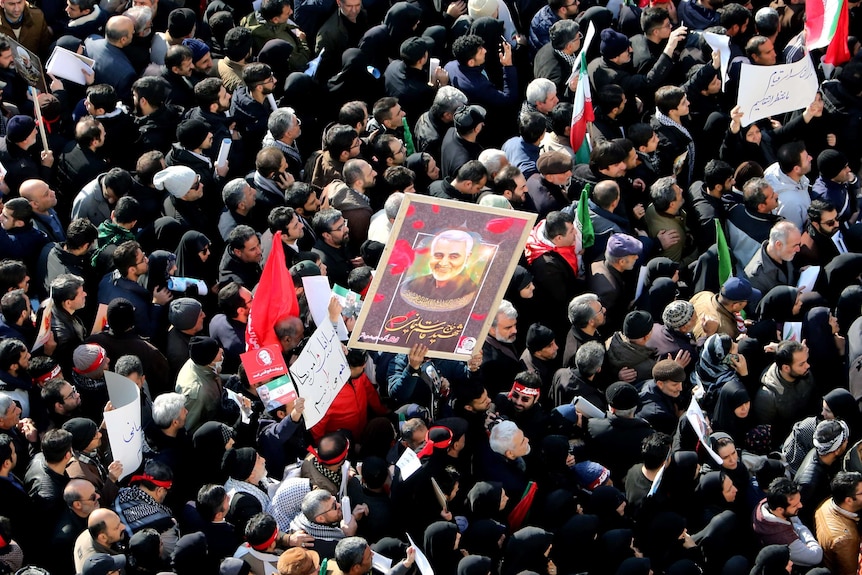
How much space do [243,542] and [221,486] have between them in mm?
378

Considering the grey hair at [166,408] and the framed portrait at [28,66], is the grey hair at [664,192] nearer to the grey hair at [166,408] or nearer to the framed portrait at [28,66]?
the grey hair at [166,408]

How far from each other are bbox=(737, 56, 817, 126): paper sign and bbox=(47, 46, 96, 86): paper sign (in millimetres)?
5611

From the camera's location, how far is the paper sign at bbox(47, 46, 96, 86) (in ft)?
43.4

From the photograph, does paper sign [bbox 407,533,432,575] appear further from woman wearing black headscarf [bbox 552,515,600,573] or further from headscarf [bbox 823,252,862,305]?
headscarf [bbox 823,252,862,305]

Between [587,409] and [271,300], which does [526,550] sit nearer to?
[587,409]

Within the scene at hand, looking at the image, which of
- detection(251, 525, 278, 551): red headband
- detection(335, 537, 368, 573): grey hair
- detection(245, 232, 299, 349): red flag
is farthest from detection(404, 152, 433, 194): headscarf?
detection(335, 537, 368, 573): grey hair

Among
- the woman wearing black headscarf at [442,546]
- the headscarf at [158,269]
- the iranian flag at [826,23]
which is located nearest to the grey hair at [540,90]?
the iranian flag at [826,23]

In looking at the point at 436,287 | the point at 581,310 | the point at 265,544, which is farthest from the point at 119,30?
the point at 265,544

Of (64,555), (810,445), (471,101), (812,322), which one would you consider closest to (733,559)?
(810,445)

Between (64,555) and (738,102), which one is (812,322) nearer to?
(738,102)

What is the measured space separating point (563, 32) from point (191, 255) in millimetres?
4144

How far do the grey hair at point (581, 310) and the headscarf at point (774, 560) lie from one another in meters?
2.27

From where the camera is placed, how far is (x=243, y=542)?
969 centimetres

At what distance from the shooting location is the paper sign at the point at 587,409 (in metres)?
10.8
